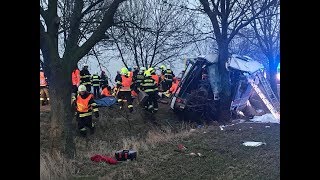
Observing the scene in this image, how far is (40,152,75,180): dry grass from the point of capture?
666 cm

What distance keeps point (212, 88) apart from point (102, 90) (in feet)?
14.5

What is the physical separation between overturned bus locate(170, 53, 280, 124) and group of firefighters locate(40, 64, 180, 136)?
3.12 ft

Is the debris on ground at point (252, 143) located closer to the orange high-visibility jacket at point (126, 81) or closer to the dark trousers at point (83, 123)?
the dark trousers at point (83, 123)

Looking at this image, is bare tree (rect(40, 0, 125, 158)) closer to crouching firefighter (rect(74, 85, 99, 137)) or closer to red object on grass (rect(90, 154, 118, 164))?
red object on grass (rect(90, 154, 118, 164))

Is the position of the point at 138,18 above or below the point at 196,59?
above

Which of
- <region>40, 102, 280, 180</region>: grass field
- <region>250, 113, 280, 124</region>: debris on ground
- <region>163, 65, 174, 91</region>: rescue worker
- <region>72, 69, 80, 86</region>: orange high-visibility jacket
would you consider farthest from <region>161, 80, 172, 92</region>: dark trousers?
<region>250, 113, 280, 124</region>: debris on ground

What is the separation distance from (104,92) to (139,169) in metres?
8.01

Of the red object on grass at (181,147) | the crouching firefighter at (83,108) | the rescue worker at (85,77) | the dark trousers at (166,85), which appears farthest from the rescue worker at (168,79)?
Answer: the red object on grass at (181,147)

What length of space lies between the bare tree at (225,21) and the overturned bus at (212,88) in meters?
0.20
